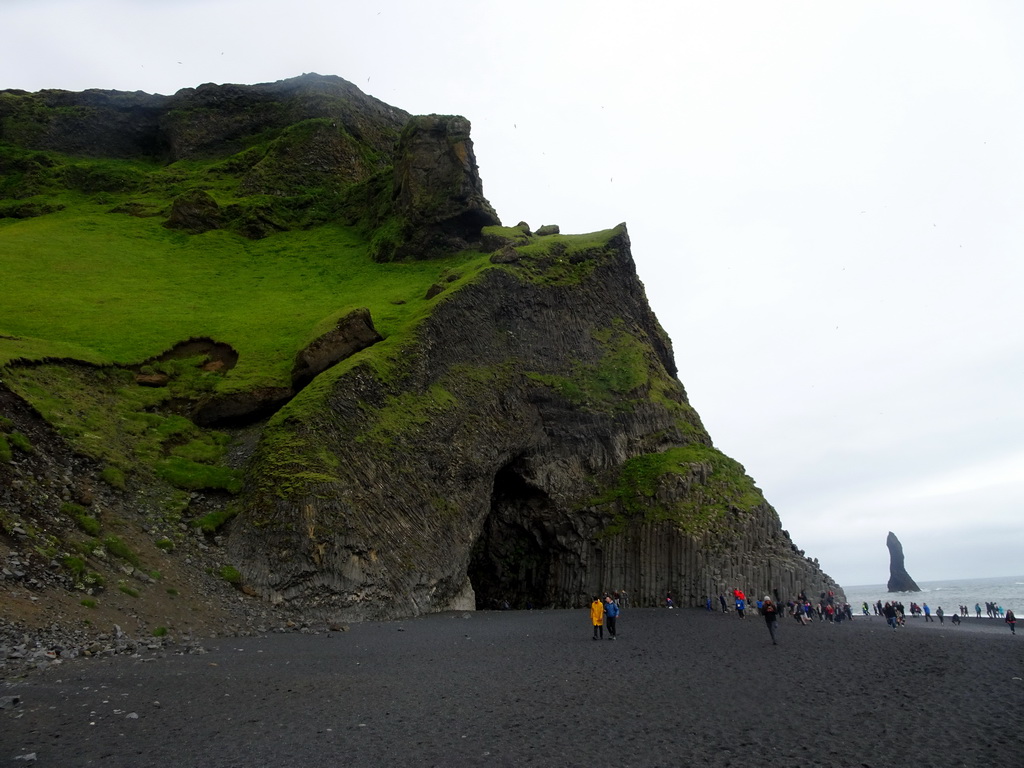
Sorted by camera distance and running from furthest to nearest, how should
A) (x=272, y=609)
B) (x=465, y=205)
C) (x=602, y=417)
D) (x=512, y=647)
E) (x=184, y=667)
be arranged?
1. (x=465, y=205)
2. (x=602, y=417)
3. (x=272, y=609)
4. (x=512, y=647)
5. (x=184, y=667)

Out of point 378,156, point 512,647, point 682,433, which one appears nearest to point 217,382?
point 512,647

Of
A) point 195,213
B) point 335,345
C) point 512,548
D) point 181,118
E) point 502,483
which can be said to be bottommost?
point 512,548

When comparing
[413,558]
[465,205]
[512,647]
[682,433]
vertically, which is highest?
[465,205]

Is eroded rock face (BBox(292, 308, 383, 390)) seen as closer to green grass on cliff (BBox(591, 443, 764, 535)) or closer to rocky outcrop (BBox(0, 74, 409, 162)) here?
green grass on cliff (BBox(591, 443, 764, 535))

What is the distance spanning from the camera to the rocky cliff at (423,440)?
29000 millimetres

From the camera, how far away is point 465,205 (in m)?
67.2

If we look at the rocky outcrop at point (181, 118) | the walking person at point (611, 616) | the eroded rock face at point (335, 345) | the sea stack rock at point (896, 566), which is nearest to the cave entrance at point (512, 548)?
the eroded rock face at point (335, 345)

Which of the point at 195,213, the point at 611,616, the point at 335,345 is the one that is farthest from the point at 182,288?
the point at 611,616

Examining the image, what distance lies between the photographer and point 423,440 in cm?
3797

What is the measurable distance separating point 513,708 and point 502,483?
31.9 meters

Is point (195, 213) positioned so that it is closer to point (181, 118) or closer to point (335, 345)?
point (181, 118)

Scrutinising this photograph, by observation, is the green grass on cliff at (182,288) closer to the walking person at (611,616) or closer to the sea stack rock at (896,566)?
the walking person at (611,616)

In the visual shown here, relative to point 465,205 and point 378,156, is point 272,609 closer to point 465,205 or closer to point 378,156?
point 465,205

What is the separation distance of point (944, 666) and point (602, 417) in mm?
28805
